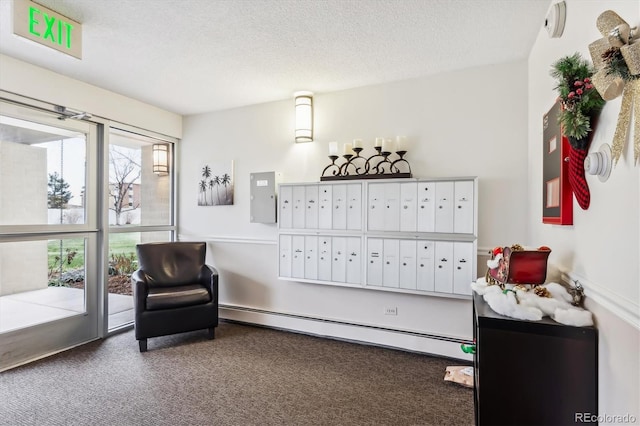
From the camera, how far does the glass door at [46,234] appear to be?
2.85 metres

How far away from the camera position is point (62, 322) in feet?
10.4

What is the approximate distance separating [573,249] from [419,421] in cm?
133

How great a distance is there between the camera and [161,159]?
4297 millimetres

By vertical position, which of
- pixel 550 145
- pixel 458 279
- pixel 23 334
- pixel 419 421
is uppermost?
pixel 550 145

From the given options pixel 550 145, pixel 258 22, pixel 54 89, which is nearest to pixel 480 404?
pixel 550 145

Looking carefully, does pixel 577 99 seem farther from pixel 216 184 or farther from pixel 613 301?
pixel 216 184

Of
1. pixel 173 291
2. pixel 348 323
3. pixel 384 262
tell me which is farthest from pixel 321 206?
pixel 173 291

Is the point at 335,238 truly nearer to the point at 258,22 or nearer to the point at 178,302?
the point at 178,302

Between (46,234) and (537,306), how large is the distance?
3.72 meters

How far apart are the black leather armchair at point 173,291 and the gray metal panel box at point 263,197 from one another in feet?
2.40

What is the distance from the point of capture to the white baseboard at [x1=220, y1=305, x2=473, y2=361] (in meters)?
2.97

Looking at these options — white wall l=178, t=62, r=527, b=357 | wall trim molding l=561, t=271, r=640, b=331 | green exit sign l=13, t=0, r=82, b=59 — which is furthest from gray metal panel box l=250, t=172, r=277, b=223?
wall trim molding l=561, t=271, r=640, b=331

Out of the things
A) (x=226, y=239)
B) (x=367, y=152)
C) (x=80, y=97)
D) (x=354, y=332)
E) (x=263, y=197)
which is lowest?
(x=354, y=332)

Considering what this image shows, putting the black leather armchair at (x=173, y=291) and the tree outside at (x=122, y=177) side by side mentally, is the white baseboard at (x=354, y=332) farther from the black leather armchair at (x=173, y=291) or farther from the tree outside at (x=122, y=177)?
the tree outside at (x=122, y=177)
